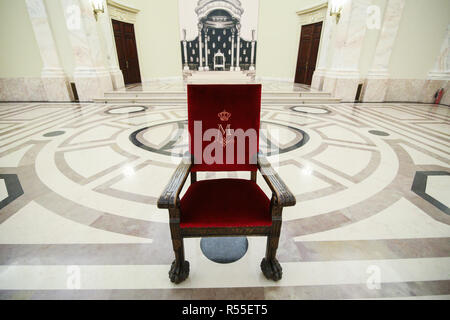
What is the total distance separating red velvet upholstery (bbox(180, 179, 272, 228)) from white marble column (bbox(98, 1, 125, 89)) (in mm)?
6867

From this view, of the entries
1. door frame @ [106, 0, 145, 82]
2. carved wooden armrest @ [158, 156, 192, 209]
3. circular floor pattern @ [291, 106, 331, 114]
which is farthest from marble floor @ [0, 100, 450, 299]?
door frame @ [106, 0, 145, 82]

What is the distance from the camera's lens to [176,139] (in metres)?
3.10

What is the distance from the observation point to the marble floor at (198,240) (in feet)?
3.48

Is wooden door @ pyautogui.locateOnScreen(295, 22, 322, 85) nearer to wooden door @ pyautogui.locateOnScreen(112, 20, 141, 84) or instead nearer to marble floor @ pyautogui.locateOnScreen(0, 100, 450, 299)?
marble floor @ pyautogui.locateOnScreen(0, 100, 450, 299)

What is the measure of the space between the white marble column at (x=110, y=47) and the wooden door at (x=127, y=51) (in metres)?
0.49

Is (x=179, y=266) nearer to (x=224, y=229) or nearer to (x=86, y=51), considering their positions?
(x=224, y=229)

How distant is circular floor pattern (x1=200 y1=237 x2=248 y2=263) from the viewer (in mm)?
1213

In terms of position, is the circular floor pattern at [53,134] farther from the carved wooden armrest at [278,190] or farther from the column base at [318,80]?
the column base at [318,80]

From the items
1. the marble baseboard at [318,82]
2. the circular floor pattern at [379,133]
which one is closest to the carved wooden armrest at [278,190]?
the circular floor pattern at [379,133]

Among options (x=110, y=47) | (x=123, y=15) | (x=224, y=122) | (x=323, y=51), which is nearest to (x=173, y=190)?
(x=224, y=122)

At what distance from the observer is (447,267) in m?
1.16

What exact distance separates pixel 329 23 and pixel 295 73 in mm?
2606

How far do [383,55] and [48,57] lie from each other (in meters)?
8.88
